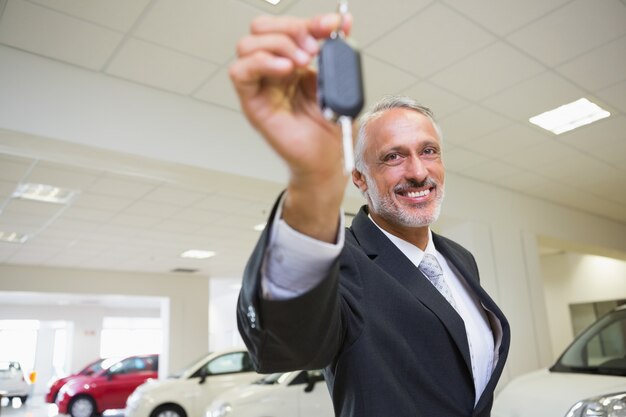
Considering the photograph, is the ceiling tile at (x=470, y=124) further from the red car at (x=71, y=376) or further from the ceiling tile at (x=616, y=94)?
the red car at (x=71, y=376)

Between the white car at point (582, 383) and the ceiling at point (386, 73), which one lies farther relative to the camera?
the ceiling at point (386, 73)

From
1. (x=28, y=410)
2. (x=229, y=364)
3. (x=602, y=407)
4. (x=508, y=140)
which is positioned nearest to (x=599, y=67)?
(x=508, y=140)

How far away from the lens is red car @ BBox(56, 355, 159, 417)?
805cm

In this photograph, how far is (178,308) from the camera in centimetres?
1084

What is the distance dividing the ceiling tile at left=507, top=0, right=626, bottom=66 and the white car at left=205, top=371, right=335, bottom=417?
3118 millimetres

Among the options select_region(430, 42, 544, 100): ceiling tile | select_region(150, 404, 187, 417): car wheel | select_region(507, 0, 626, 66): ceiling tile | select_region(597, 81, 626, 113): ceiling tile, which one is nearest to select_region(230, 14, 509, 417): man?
select_region(507, 0, 626, 66): ceiling tile

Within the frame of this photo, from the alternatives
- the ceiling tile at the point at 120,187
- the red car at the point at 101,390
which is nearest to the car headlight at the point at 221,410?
the ceiling tile at the point at 120,187

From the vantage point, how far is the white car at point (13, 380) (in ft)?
34.2

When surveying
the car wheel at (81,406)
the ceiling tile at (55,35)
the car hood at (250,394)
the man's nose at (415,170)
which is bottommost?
the car wheel at (81,406)

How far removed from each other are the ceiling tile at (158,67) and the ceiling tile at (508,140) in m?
2.68

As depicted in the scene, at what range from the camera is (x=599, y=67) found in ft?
11.4

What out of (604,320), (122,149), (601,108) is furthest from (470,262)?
(601,108)

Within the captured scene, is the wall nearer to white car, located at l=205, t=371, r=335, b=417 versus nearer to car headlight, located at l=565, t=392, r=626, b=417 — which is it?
white car, located at l=205, t=371, r=335, b=417

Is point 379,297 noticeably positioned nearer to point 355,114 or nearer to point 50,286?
point 355,114
